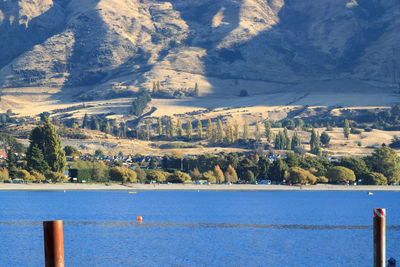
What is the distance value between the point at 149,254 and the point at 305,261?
1650 centimetres

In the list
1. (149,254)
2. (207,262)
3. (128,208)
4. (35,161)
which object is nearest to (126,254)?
(149,254)

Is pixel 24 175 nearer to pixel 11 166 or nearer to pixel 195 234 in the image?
pixel 11 166

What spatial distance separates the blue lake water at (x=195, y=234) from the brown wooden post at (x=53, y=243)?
48653 mm

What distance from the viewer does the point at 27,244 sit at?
8344 centimetres

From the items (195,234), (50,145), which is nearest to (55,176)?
(50,145)

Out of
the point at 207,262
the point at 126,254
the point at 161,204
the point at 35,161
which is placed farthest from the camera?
the point at 35,161

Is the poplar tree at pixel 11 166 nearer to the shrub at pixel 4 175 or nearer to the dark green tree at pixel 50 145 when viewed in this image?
the shrub at pixel 4 175

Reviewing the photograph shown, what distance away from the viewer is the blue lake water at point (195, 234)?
241ft

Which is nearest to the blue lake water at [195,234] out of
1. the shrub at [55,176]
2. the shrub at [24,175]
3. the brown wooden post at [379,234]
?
the shrub at [24,175]

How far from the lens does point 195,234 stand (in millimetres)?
98688

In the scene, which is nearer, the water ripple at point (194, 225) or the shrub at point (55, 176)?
the water ripple at point (194, 225)

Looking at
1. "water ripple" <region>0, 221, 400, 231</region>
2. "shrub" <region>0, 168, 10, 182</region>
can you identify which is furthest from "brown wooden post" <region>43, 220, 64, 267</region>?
"shrub" <region>0, 168, 10, 182</region>

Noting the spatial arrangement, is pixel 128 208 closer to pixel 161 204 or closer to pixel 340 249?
pixel 161 204

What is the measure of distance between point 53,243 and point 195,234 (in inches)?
3105
